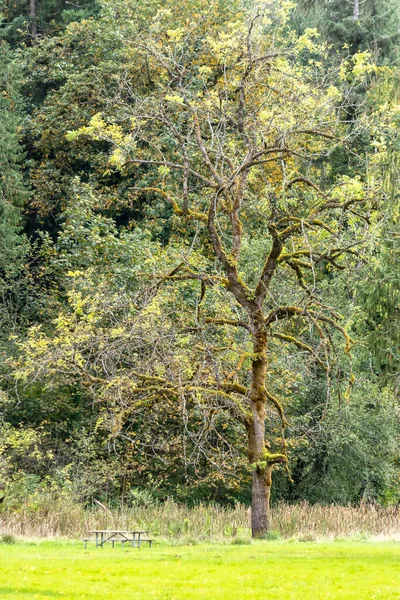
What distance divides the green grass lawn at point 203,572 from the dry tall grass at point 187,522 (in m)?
2.61

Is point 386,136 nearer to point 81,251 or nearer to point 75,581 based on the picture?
point 75,581

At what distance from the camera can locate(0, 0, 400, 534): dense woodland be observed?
18547 millimetres

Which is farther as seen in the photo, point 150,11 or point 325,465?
point 150,11

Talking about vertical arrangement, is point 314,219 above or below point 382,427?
above

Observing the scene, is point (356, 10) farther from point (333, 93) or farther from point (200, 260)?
point (333, 93)

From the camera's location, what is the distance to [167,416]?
84.7 feet

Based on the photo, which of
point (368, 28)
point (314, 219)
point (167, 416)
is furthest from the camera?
point (368, 28)

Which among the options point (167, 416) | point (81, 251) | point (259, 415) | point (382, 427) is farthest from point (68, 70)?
point (259, 415)

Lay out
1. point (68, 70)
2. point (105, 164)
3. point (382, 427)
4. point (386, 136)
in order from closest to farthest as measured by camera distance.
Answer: point (386, 136) < point (382, 427) < point (105, 164) < point (68, 70)

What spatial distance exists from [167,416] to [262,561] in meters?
11.6

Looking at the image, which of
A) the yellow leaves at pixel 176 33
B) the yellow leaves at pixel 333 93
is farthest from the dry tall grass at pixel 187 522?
the yellow leaves at pixel 176 33

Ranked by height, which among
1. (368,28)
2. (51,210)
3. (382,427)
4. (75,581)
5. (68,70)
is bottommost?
(75,581)

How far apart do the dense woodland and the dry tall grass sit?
1.26 meters

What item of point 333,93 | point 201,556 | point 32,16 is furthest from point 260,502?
point 32,16
